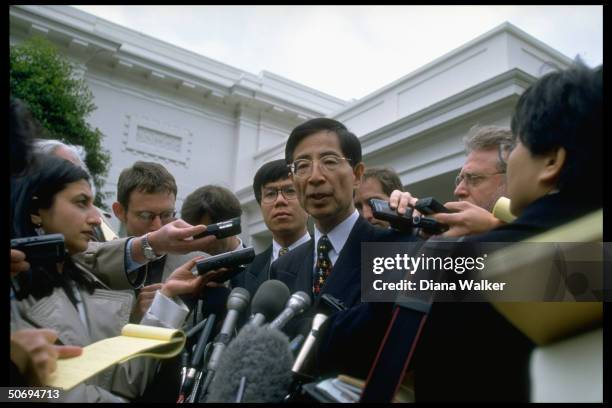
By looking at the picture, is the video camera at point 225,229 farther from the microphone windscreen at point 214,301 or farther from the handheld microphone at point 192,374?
the handheld microphone at point 192,374

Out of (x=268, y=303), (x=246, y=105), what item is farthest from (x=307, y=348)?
(x=246, y=105)

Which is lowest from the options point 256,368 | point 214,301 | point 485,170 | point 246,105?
point 256,368

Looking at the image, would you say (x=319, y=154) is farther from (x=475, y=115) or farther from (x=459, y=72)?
(x=459, y=72)

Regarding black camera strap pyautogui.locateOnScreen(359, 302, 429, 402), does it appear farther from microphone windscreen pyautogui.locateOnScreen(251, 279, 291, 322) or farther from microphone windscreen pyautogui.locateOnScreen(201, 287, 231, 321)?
microphone windscreen pyautogui.locateOnScreen(201, 287, 231, 321)

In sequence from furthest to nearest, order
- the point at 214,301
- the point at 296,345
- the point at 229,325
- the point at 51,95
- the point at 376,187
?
the point at 51,95 < the point at 376,187 < the point at 214,301 < the point at 229,325 < the point at 296,345

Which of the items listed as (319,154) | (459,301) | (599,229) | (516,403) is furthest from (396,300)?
(319,154)

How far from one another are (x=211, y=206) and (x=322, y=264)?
1438 mm

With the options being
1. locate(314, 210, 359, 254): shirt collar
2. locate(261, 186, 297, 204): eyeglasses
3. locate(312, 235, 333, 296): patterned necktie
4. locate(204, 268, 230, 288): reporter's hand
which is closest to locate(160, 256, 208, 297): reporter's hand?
locate(204, 268, 230, 288): reporter's hand

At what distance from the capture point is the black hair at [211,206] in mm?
3330

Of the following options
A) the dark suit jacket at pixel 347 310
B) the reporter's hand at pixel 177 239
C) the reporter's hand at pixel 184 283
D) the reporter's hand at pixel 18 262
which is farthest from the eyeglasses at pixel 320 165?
the reporter's hand at pixel 18 262

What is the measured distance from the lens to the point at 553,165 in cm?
128

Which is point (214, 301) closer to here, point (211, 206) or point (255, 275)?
point (255, 275)

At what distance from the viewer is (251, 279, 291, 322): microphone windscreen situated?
5.12 ft

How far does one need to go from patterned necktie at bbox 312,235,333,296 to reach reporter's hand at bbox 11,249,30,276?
1.06m
